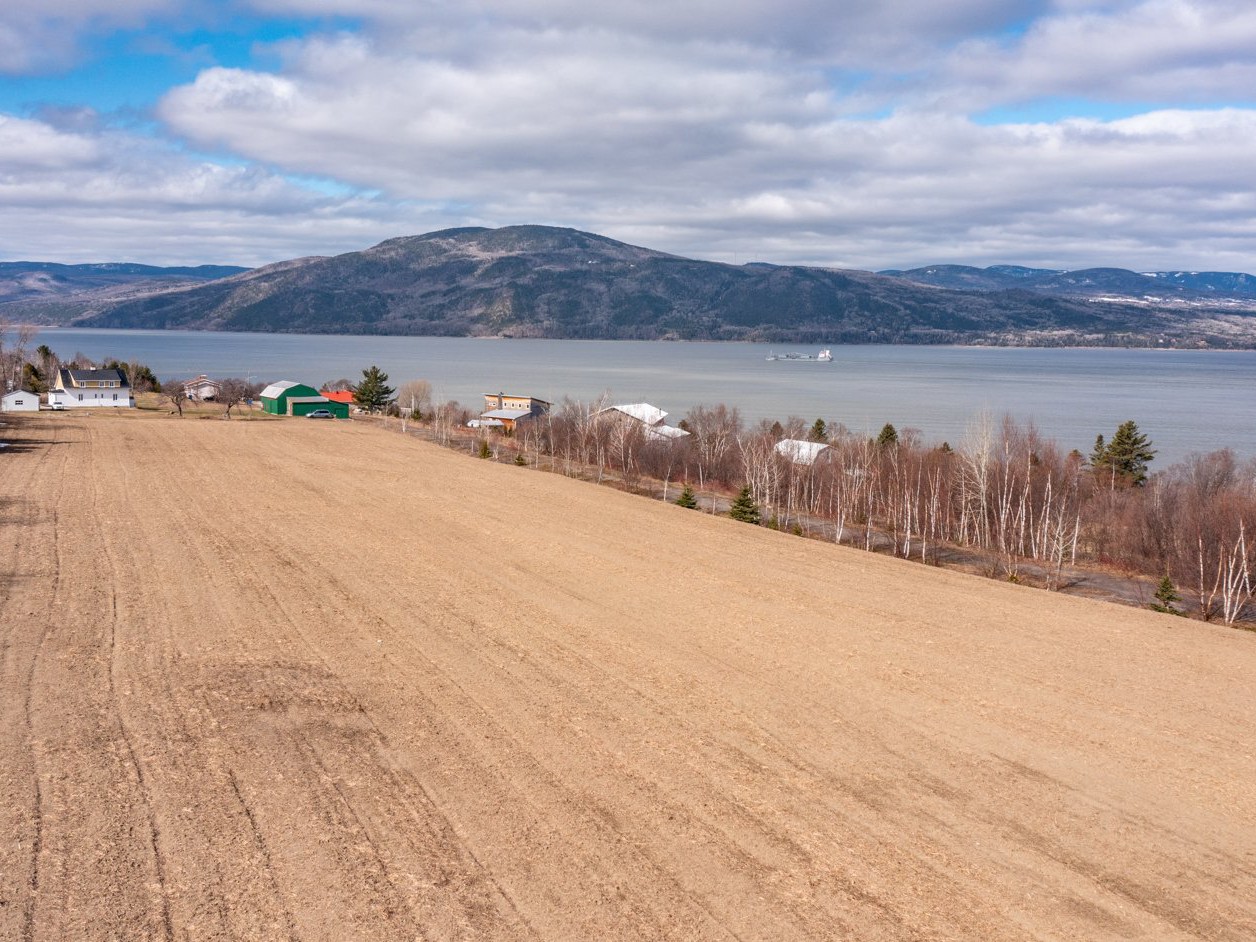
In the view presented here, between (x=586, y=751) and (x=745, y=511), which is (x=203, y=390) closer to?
(x=745, y=511)

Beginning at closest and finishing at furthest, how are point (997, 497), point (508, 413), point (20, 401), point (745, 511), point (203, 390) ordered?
point (745, 511)
point (997, 497)
point (20, 401)
point (508, 413)
point (203, 390)

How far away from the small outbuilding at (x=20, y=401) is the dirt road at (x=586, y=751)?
47.6 metres

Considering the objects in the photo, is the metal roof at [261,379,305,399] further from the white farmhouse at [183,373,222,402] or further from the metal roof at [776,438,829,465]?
the metal roof at [776,438,829,465]

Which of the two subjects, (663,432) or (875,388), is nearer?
(663,432)

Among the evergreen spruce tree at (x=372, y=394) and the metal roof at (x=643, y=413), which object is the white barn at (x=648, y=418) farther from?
the evergreen spruce tree at (x=372, y=394)

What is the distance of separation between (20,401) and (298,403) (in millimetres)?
18304

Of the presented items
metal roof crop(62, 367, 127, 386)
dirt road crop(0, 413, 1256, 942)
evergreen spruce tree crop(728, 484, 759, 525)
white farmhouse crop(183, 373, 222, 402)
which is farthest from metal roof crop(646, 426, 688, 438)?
white farmhouse crop(183, 373, 222, 402)

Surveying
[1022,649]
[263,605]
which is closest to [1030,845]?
[1022,649]

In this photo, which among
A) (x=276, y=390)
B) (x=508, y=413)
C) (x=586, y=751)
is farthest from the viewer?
(x=508, y=413)

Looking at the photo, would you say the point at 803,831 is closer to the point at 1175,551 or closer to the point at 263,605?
the point at 263,605

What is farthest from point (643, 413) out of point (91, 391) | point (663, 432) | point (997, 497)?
point (91, 391)

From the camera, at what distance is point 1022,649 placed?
17625 mm

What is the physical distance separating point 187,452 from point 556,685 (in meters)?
31.8

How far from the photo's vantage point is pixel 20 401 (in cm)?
6322
